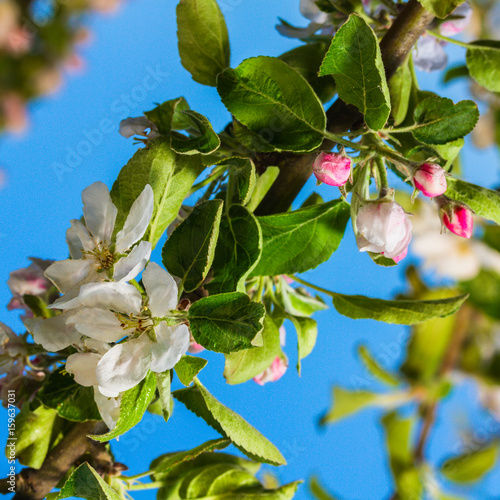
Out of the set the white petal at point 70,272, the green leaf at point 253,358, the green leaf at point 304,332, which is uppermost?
the white petal at point 70,272

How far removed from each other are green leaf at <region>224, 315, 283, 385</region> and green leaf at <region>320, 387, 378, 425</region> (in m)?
0.66

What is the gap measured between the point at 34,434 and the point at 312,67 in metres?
0.40

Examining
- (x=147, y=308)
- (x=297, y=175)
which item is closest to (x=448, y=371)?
(x=297, y=175)

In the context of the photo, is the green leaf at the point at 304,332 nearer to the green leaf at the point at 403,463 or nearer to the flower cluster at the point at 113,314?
the flower cluster at the point at 113,314

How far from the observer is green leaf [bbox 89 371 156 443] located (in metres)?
0.33

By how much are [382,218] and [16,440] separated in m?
0.36

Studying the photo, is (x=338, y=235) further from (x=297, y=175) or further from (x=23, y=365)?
(x=23, y=365)

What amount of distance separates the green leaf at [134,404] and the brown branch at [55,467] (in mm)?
115

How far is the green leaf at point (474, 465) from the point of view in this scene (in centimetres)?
113

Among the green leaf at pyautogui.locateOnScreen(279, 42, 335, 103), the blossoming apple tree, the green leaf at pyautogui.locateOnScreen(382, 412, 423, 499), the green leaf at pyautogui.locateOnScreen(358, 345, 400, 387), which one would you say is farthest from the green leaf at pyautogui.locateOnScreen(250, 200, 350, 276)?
the green leaf at pyautogui.locateOnScreen(382, 412, 423, 499)

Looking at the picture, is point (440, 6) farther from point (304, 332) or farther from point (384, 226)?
point (304, 332)

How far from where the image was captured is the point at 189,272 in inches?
15.0

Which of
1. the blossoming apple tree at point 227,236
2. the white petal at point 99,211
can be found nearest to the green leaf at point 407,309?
the blossoming apple tree at point 227,236

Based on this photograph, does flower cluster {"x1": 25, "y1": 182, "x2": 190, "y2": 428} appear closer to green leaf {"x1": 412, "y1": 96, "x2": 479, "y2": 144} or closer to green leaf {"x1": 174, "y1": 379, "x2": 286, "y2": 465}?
green leaf {"x1": 174, "y1": 379, "x2": 286, "y2": 465}
